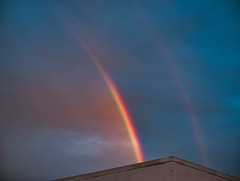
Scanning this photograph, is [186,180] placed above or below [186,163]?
below

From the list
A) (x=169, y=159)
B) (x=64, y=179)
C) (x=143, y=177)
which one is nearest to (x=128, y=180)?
(x=143, y=177)

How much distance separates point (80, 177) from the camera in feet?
44.0

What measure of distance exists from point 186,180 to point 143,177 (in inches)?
90.8

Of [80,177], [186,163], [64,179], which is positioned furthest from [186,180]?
[64,179]

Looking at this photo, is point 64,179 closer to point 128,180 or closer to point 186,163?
point 128,180

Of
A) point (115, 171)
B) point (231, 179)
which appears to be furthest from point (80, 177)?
point (231, 179)

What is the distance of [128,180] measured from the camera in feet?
43.0

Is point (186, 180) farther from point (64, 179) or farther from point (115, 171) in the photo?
point (64, 179)

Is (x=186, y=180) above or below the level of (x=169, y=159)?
below

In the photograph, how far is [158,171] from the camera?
1310 centimetres

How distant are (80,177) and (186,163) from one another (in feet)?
→ 19.0

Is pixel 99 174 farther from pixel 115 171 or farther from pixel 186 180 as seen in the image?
pixel 186 180

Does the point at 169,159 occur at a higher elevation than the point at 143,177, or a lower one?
higher

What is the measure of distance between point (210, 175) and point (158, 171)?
114 inches
